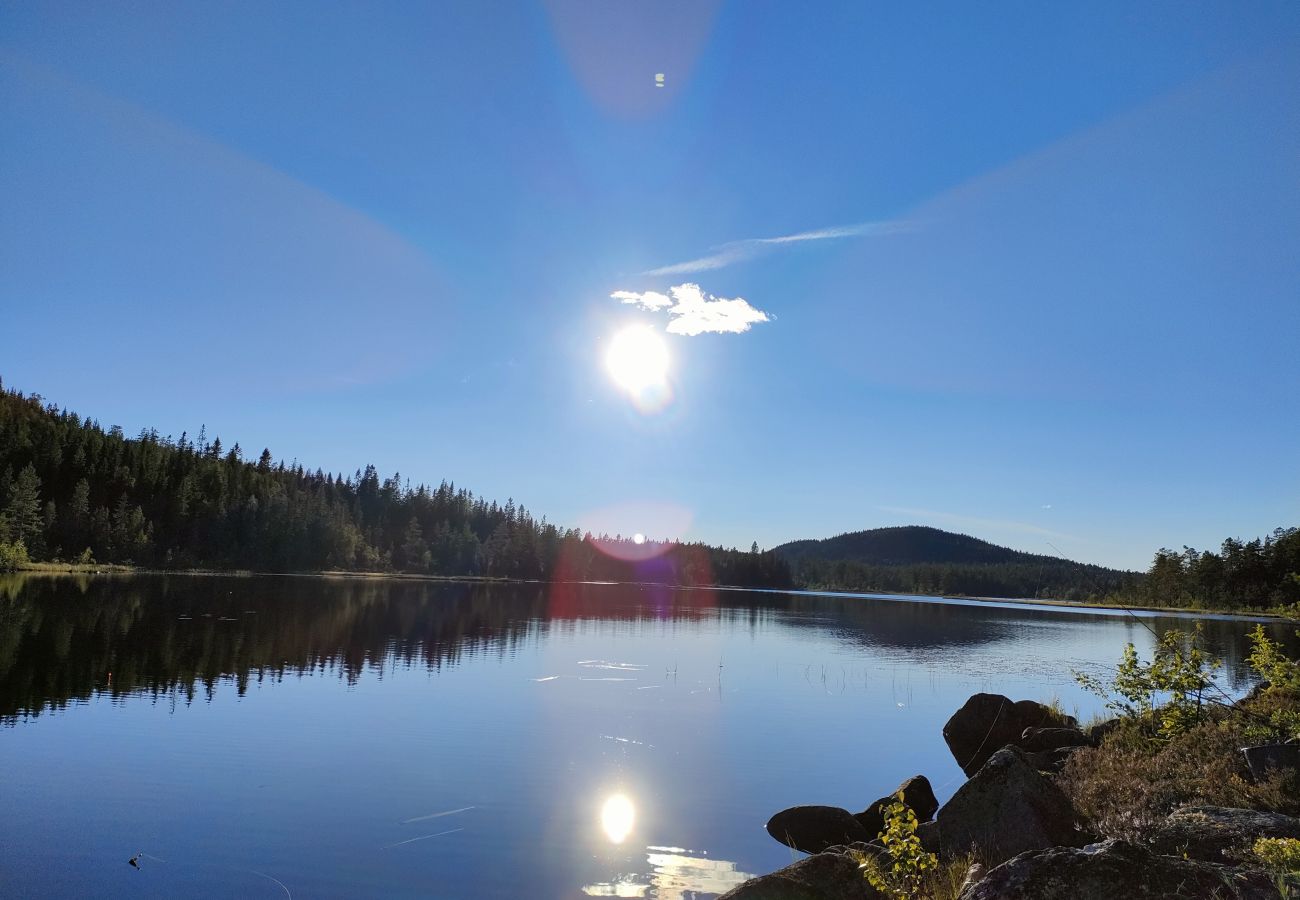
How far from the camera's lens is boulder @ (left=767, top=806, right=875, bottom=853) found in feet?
66.4

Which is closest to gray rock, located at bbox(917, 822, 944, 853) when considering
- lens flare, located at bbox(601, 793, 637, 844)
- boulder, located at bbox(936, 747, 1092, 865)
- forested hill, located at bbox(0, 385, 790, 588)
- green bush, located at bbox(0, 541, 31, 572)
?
boulder, located at bbox(936, 747, 1092, 865)

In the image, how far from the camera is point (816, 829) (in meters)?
20.5

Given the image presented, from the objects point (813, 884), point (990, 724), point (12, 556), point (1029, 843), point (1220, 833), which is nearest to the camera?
point (1220, 833)

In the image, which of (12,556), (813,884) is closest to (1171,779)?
(813,884)

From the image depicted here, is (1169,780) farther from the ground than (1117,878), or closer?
closer

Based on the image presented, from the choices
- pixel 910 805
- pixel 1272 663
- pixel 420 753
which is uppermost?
pixel 1272 663

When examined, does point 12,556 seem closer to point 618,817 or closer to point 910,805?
point 618,817

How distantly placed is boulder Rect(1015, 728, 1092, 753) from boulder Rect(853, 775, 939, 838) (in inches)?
240

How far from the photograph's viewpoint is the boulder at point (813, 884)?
13.0 m

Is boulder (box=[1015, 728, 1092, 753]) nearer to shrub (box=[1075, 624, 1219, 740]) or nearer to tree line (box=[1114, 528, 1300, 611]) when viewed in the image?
shrub (box=[1075, 624, 1219, 740])

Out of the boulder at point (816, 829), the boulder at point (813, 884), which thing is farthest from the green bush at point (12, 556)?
the boulder at point (813, 884)

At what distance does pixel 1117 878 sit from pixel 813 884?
21.4 ft

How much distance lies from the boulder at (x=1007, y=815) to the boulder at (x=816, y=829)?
5.17 meters

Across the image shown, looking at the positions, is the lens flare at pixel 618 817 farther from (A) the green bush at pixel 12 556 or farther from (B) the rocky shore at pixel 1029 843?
(A) the green bush at pixel 12 556
